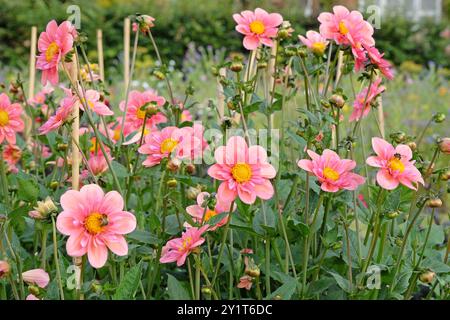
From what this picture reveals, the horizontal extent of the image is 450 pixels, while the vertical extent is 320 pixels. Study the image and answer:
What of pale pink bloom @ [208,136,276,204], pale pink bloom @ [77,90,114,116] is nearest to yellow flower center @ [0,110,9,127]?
pale pink bloom @ [77,90,114,116]

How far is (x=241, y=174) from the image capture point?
39.5 inches

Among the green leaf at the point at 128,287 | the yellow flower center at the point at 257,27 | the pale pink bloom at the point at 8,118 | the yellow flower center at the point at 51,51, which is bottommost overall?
the green leaf at the point at 128,287

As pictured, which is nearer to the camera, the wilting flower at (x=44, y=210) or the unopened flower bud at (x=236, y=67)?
the wilting flower at (x=44, y=210)

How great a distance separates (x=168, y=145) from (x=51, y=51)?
239 mm

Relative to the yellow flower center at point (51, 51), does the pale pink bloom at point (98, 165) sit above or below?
below

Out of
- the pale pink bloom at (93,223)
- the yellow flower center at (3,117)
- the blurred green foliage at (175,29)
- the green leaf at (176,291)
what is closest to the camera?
the pale pink bloom at (93,223)

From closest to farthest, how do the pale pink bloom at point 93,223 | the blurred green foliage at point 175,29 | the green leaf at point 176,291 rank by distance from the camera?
1. the pale pink bloom at point 93,223
2. the green leaf at point 176,291
3. the blurred green foliage at point 175,29

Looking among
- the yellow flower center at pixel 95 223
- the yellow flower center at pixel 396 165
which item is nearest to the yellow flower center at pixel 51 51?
the yellow flower center at pixel 95 223

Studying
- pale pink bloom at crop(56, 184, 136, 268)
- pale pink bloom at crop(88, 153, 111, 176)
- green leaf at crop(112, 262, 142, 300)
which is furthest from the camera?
pale pink bloom at crop(88, 153, 111, 176)

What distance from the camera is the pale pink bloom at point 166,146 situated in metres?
1.15

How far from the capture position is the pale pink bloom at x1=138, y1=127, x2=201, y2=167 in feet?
3.77

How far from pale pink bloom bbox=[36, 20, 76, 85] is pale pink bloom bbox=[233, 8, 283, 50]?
1.04ft

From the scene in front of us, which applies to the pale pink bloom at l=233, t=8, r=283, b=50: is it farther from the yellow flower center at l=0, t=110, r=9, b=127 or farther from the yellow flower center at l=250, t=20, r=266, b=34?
the yellow flower center at l=0, t=110, r=9, b=127

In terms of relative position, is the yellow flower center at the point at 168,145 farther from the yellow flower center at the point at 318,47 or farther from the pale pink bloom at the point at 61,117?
the yellow flower center at the point at 318,47
